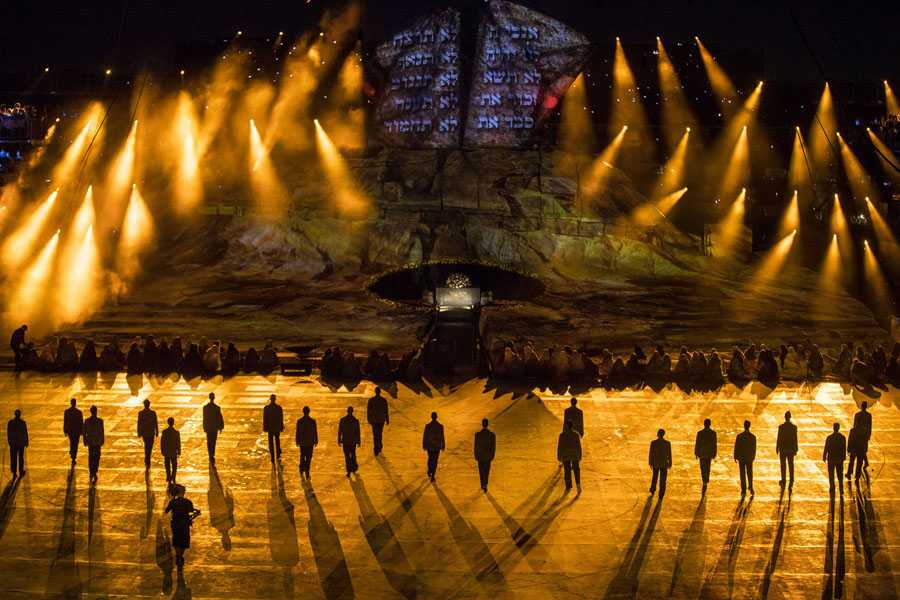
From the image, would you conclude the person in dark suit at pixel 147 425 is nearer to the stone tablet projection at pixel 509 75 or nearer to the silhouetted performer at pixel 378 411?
the silhouetted performer at pixel 378 411

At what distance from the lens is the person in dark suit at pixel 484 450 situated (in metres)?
12.0

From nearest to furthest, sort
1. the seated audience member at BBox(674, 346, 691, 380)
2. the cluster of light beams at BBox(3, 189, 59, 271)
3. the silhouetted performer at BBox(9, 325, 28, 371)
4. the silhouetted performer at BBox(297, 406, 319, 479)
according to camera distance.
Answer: the silhouetted performer at BBox(297, 406, 319, 479) < the seated audience member at BBox(674, 346, 691, 380) < the silhouetted performer at BBox(9, 325, 28, 371) < the cluster of light beams at BBox(3, 189, 59, 271)

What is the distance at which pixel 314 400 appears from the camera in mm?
16922

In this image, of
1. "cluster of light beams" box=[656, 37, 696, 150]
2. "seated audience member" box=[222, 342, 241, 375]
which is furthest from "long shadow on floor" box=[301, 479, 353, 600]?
"cluster of light beams" box=[656, 37, 696, 150]

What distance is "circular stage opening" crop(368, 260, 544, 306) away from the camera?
29.1 m

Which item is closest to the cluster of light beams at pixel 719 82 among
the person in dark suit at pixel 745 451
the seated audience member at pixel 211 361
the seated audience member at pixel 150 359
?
the seated audience member at pixel 211 361

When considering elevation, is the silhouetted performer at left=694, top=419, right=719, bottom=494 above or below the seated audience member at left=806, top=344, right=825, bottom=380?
below

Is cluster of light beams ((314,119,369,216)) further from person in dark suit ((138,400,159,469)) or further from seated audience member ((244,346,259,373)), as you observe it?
person in dark suit ((138,400,159,469))

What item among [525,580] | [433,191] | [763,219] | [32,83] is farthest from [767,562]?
[32,83]

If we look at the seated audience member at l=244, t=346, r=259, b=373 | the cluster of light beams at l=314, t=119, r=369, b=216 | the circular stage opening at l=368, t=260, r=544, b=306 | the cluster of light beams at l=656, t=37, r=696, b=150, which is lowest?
the seated audience member at l=244, t=346, r=259, b=373

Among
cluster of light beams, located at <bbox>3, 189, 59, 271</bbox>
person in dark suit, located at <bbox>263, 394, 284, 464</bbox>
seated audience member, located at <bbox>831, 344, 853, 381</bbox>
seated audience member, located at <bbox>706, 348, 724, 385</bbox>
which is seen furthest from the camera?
cluster of light beams, located at <bbox>3, 189, 59, 271</bbox>

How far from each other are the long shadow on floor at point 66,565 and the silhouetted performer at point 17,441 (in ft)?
4.31

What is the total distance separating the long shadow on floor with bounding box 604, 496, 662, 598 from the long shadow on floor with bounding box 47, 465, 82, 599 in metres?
6.22

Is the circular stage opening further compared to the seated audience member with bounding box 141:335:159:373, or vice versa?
the circular stage opening
